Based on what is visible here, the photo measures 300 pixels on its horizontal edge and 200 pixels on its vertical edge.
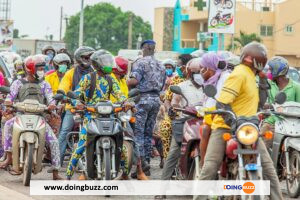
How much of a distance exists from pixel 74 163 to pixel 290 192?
8.89 feet

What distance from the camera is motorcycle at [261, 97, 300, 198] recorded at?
12.8 meters

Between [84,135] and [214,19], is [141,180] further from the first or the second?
[214,19]

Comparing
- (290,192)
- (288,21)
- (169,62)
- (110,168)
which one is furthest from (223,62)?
(288,21)

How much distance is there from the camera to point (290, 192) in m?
12.9

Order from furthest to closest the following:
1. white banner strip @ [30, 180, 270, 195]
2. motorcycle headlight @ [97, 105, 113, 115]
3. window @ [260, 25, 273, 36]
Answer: window @ [260, 25, 273, 36]
white banner strip @ [30, 180, 270, 195]
motorcycle headlight @ [97, 105, 113, 115]

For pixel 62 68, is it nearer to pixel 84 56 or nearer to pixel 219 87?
pixel 84 56

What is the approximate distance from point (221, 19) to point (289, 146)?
13566 mm

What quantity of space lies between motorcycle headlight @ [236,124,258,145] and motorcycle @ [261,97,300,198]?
3420 millimetres

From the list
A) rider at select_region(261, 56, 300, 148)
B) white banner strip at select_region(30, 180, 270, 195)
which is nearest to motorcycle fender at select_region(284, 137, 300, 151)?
rider at select_region(261, 56, 300, 148)

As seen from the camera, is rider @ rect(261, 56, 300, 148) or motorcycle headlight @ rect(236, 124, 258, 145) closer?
motorcycle headlight @ rect(236, 124, 258, 145)

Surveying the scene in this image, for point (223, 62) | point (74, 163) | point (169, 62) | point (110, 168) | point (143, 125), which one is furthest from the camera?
point (169, 62)

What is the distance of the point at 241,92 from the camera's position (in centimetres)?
966

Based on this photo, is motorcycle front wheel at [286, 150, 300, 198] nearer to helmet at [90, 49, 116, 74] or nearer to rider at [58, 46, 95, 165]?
helmet at [90, 49, 116, 74]

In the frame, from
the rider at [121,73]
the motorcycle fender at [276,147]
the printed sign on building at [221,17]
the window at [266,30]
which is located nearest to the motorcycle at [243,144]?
the motorcycle fender at [276,147]
